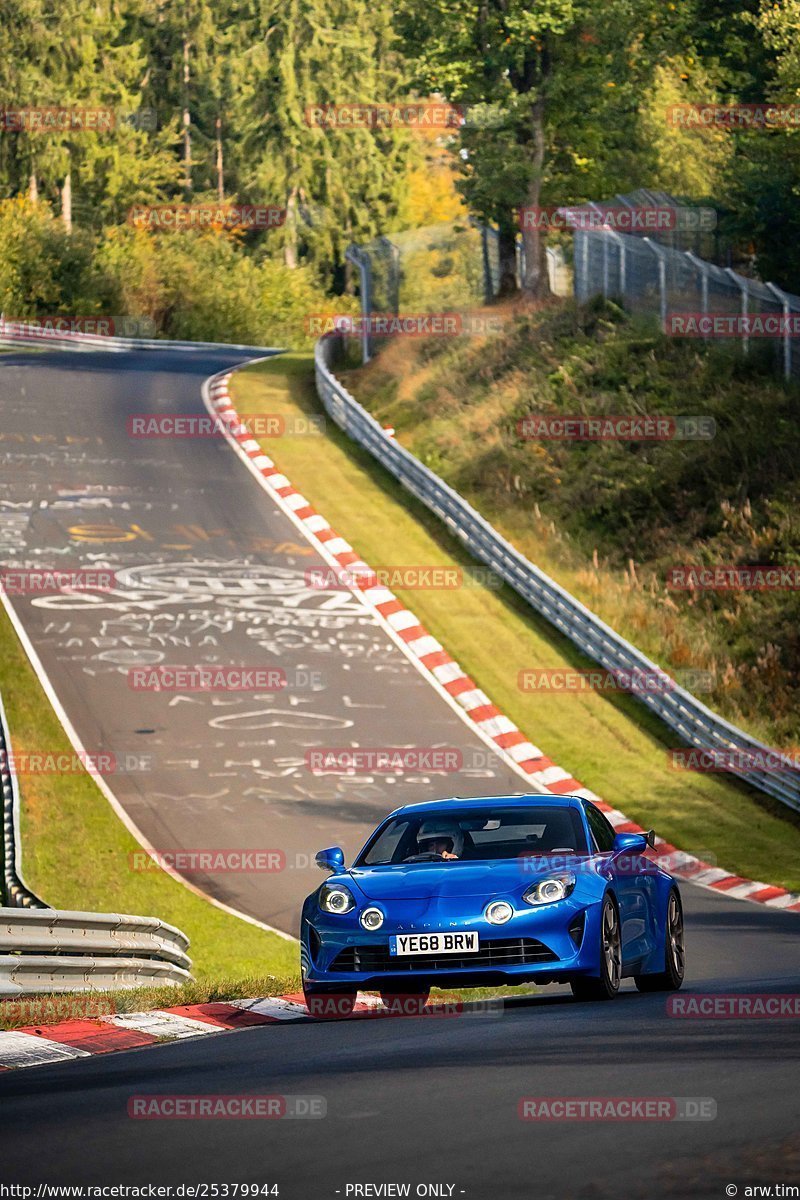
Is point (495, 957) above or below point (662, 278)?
below

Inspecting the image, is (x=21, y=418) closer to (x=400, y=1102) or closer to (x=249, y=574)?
(x=249, y=574)

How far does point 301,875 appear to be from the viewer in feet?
63.0

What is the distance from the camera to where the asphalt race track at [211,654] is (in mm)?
21016

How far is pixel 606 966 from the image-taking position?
10.7 m
